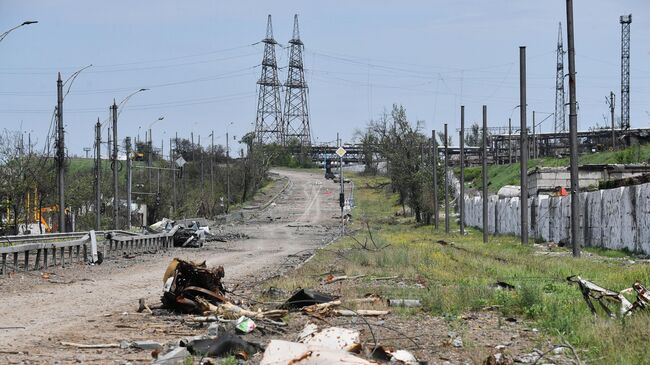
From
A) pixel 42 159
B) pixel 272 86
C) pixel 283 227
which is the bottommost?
pixel 283 227

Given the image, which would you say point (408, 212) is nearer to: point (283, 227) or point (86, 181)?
point (283, 227)

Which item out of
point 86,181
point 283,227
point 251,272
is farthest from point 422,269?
point 86,181

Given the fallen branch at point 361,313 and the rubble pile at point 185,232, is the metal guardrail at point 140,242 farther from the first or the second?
the fallen branch at point 361,313

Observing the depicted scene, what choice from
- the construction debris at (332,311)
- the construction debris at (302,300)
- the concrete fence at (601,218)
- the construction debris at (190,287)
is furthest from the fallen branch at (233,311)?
the concrete fence at (601,218)

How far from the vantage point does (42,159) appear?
187ft

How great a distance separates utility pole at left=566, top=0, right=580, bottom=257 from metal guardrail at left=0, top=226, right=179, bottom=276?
1660 centimetres

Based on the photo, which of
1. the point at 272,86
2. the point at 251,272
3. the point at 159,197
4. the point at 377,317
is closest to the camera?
the point at 377,317

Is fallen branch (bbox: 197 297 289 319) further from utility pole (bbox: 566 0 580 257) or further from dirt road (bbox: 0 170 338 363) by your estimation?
utility pole (bbox: 566 0 580 257)

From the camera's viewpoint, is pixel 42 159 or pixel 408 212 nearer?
pixel 42 159

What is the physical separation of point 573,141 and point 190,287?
68.6 feet

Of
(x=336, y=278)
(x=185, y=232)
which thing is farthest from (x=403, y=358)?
(x=185, y=232)

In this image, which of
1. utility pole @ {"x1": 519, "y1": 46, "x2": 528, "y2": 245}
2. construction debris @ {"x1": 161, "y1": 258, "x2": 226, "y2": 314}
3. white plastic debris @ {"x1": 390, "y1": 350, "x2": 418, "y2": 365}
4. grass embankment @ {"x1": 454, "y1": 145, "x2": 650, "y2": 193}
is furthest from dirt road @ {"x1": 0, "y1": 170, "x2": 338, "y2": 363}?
grass embankment @ {"x1": 454, "y1": 145, "x2": 650, "y2": 193}

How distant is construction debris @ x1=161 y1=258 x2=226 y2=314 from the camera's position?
1483 centimetres

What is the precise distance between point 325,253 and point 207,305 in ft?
71.4
